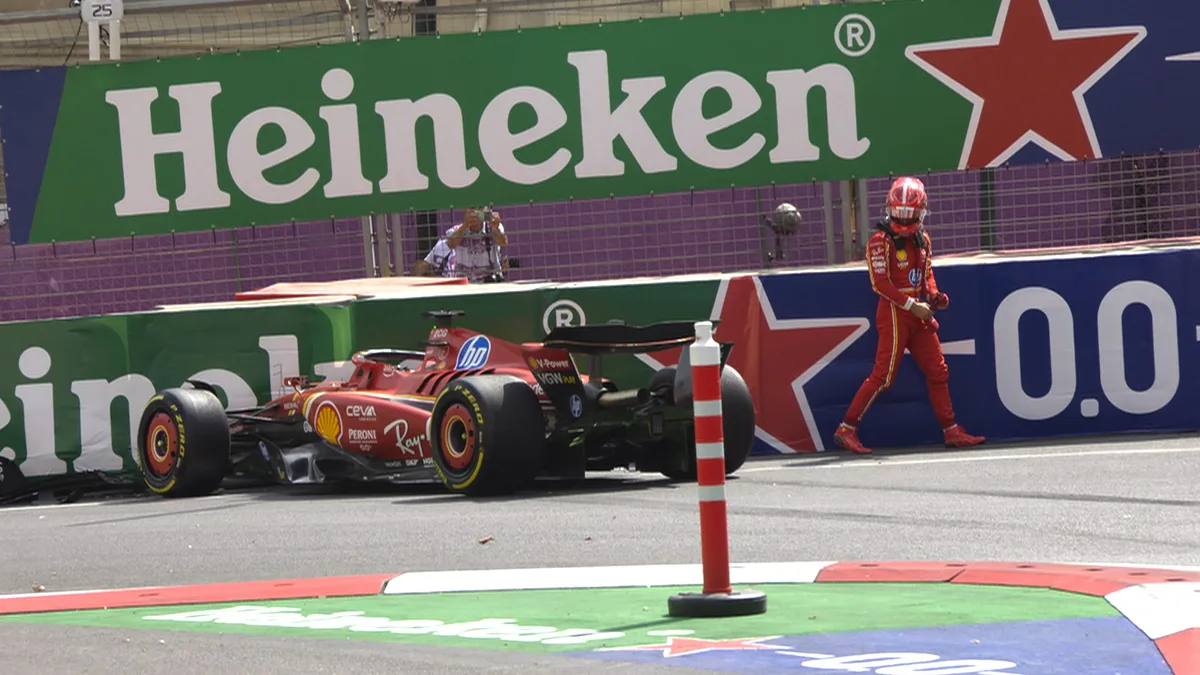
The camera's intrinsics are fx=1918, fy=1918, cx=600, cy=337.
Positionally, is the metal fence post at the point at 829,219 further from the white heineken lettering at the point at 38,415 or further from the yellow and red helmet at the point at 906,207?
the white heineken lettering at the point at 38,415

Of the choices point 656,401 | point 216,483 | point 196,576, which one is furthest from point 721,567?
point 216,483

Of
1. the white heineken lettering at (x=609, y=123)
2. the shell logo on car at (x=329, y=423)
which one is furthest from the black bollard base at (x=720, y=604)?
the white heineken lettering at (x=609, y=123)

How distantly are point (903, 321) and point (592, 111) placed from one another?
11.9 ft

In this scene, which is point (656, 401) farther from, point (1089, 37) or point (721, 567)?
point (1089, 37)

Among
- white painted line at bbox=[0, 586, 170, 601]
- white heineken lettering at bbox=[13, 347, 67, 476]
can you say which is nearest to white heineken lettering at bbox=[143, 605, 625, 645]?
white painted line at bbox=[0, 586, 170, 601]

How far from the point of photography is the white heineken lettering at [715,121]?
15719 millimetres

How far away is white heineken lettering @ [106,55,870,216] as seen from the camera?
51.5 ft

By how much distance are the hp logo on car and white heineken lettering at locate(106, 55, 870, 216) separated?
358 cm

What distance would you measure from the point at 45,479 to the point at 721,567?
29.0 feet

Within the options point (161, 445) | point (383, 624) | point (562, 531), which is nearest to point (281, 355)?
point (161, 445)

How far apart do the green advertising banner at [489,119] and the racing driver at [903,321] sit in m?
2.01

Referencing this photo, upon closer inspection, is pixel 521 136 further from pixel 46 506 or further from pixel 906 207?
pixel 46 506

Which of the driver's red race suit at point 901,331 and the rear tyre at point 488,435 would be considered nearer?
the rear tyre at point 488,435

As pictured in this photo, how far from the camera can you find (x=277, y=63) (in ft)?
53.0
